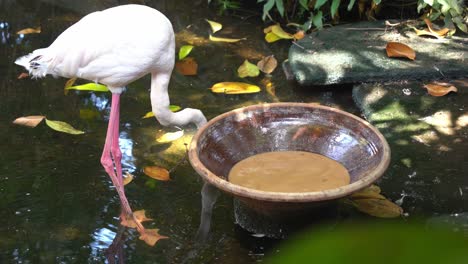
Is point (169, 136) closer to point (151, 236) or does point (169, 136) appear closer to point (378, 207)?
point (151, 236)

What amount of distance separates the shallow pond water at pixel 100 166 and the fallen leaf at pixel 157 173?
0.03 metres

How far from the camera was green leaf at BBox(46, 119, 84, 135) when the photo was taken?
3848 mm

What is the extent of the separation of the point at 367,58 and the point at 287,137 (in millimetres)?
1292

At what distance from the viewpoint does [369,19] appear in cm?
506

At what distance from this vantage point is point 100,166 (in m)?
3.57

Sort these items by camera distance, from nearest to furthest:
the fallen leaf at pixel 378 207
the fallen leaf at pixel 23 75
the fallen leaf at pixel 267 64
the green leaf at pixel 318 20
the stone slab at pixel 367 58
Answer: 1. the fallen leaf at pixel 378 207
2. the stone slab at pixel 367 58
3. the fallen leaf at pixel 23 75
4. the fallen leaf at pixel 267 64
5. the green leaf at pixel 318 20

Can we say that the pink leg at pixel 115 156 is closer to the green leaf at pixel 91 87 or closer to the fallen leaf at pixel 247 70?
the green leaf at pixel 91 87

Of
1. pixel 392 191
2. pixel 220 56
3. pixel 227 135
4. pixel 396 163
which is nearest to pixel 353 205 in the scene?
pixel 392 191

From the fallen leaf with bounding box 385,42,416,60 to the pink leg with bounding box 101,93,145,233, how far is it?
6.81 feet

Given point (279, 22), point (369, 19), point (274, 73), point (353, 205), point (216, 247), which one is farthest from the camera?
point (279, 22)

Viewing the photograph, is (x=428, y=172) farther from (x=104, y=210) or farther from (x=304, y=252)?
(x=304, y=252)

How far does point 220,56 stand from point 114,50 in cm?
195

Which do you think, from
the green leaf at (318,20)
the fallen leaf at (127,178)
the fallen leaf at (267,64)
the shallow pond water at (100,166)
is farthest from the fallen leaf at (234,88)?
the fallen leaf at (127,178)

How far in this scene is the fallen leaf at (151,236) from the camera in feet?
9.76
